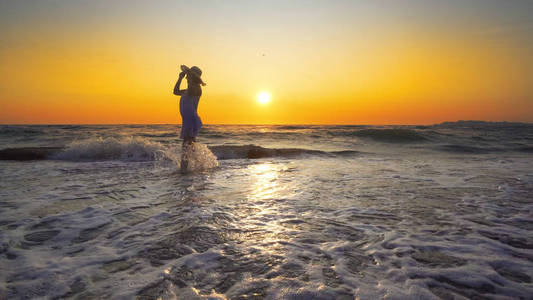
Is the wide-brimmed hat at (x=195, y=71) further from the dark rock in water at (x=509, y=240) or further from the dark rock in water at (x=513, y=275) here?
the dark rock in water at (x=513, y=275)

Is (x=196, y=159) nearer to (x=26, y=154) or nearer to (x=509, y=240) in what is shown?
(x=509, y=240)

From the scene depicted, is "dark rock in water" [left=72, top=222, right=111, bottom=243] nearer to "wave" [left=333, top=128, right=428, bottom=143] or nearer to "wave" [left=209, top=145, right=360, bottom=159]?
"wave" [left=209, top=145, right=360, bottom=159]

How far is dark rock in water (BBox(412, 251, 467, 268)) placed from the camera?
2.25 meters

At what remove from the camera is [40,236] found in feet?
9.13

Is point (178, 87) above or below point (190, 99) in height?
above

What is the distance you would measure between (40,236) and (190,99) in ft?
13.6

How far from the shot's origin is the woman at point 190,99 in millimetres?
6067

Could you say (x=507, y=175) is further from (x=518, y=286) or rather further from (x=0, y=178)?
(x=0, y=178)

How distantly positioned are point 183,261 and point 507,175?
310 inches

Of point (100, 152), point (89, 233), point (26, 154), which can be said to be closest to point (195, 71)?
point (89, 233)

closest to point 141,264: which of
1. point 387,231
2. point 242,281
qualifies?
point 242,281

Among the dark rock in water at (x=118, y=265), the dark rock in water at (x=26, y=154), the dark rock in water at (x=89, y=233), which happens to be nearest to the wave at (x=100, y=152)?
the dark rock in water at (x=26, y=154)

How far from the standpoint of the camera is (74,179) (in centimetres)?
586

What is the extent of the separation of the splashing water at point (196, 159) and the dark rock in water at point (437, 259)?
5.61m
